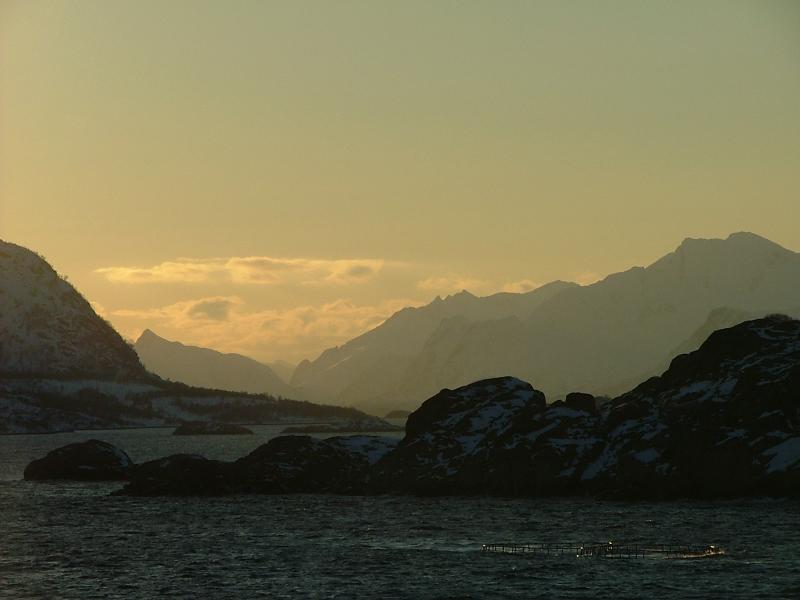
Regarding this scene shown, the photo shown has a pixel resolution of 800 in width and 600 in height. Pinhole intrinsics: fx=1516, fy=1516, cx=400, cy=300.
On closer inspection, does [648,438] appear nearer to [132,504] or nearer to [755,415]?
[755,415]

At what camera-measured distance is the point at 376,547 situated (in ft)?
263

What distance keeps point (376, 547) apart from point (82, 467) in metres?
68.1

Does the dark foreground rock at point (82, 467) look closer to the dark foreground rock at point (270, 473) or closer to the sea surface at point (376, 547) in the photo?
the dark foreground rock at point (270, 473)

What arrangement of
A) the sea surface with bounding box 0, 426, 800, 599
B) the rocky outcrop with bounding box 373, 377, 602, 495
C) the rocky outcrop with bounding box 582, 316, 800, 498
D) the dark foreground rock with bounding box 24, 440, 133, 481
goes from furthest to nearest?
the dark foreground rock with bounding box 24, 440, 133, 481
the rocky outcrop with bounding box 373, 377, 602, 495
the rocky outcrop with bounding box 582, 316, 800, 498
the sea surface with bounding box 0, 426, 800, 599

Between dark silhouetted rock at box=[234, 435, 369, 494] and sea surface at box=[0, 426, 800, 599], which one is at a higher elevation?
dark silhouetted rock at box=[234, 435, 369, 494]

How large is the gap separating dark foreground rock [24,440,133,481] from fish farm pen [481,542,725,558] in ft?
227

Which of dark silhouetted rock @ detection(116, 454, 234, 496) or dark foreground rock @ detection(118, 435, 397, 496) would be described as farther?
dark silhouetted rock @ detection(116, 454, 234, 496)

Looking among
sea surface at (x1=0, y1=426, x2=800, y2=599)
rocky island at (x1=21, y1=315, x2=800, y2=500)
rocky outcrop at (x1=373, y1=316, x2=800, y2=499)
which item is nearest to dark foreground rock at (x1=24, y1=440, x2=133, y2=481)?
rocky island at (x1=21, y1=315, x2=800, y2=500)

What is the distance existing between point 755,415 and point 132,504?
147ft

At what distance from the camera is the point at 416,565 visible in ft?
239

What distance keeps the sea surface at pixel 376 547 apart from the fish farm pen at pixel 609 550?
119cm

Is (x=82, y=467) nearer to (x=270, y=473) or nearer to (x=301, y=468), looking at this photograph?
(x=270, y=473)

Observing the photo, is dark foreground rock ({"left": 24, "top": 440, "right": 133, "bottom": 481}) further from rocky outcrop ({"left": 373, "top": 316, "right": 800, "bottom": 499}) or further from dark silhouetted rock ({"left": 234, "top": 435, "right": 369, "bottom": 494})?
rocky outcrop ({"left": 373, "top": 316, "right": 800, "bottom": 499})

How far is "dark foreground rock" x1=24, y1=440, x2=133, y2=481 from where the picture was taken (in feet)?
463
